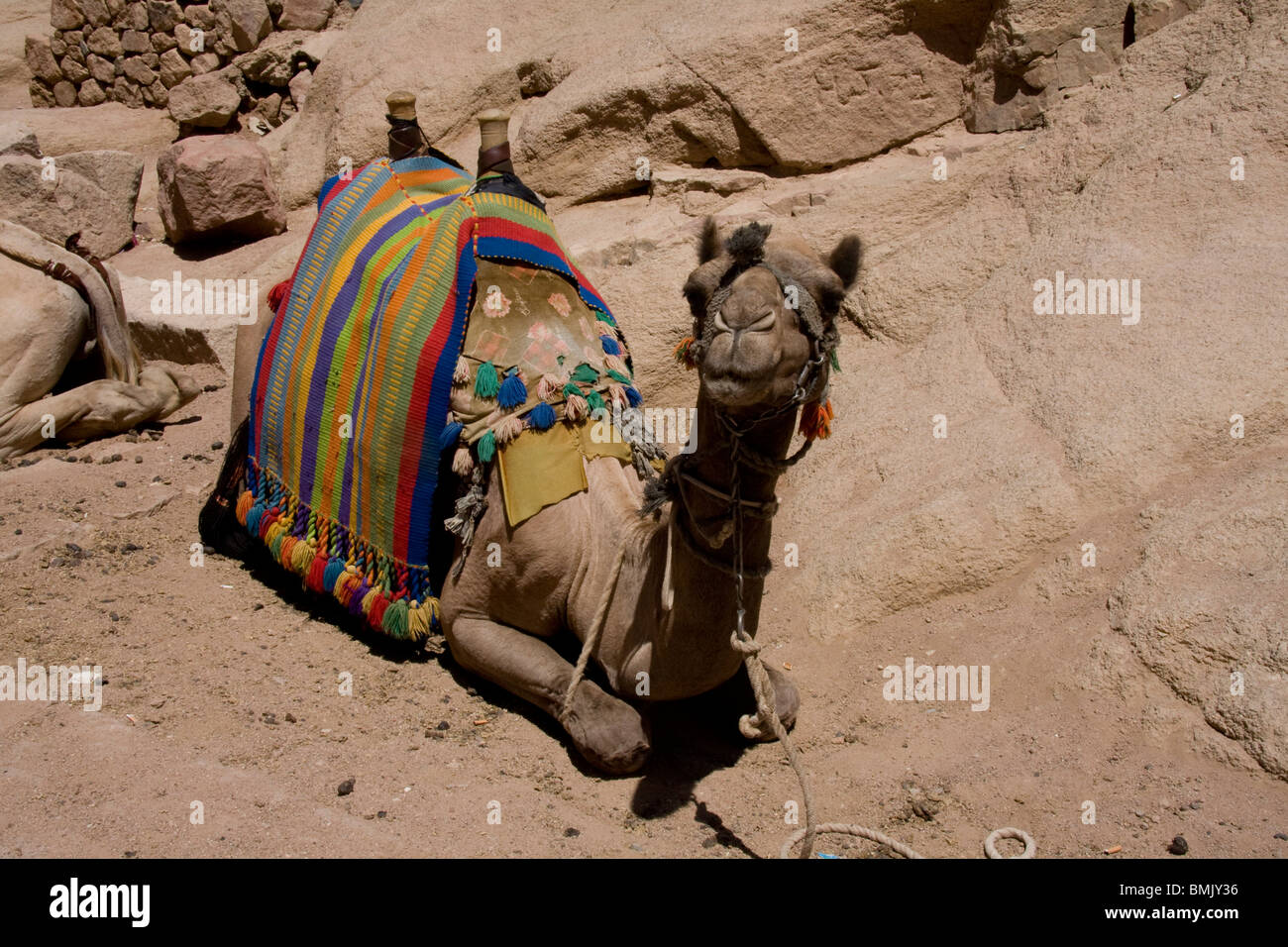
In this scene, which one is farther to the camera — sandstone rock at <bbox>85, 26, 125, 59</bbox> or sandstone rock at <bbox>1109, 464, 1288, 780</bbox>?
sandstone rock at <bbox>85, 26, 125, 59</bbox>

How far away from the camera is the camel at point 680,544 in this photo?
3.10 meters

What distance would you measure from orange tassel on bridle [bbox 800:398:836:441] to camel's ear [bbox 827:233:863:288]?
0.34 metres

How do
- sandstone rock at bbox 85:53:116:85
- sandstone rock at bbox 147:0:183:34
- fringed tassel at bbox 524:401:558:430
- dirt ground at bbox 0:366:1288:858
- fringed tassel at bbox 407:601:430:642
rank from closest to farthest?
1. dirt ground at bbox 0:366:1288:858
2. fringed tassel at bbox 524:401:558:430
3. fringed tassel at bbox 407:601:430:642
4. sandstone rock at bbox 147:0:183:34
5. sandstone rock at bbox 85:53:116:85

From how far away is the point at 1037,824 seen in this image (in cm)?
364

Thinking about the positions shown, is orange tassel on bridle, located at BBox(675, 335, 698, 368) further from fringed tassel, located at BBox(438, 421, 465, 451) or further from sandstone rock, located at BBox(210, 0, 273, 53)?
sandstone rock, located at BBox(210, 0, 273, 53)

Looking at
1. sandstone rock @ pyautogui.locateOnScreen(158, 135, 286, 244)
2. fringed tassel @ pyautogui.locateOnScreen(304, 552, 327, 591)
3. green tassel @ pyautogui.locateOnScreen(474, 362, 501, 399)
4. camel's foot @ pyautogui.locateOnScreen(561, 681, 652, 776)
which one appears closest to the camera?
camel's foot @ pyautogui.locateOnScreen(561, 681, 652, 776)

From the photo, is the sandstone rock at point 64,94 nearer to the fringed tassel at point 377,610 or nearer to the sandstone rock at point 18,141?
the sandstone rock at point 18,141

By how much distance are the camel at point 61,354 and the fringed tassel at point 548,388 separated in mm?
3700

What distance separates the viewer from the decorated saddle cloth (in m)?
4.51

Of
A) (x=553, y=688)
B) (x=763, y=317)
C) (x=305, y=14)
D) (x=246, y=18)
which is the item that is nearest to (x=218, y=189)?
(x=246, y=18)

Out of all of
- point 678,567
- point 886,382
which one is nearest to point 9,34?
point 886,382

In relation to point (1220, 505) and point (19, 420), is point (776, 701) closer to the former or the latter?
point (1220, 505)

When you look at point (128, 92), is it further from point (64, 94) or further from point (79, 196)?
point (79, 196)
